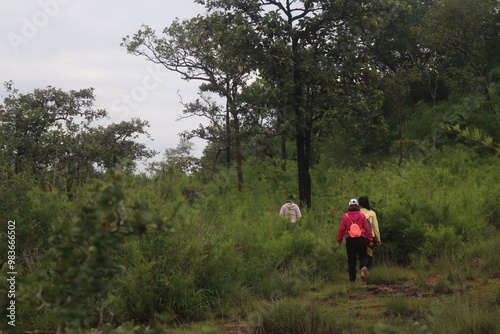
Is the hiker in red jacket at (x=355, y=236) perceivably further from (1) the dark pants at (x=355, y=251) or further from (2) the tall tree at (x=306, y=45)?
(2) the tall tree at (x=306, y=45)

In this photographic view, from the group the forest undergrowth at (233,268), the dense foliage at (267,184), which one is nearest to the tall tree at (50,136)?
the dense foliage at (267,184)

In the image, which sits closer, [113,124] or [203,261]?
[203,261]

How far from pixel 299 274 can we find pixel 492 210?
284 inches

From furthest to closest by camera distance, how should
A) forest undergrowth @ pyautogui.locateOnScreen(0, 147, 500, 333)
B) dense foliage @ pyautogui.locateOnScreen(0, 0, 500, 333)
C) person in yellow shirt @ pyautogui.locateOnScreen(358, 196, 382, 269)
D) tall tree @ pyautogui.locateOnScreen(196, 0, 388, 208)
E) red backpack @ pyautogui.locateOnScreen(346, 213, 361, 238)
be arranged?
tall tree @ pyautogui.locateOnScreen(196, 0, 388, 208), person in yellow shirt @ pyautogui.locateOnScreen(358, 196, 382, 269), red backpack @ pyautogui.locateOnScreen(346, 213, 361, 238), dense foliage @ pyautogui.locateOnScreen(0, 0, 500, 333), forest undergrowth @ pyautogui.locateOnScreen(0, 147, 500, 333)

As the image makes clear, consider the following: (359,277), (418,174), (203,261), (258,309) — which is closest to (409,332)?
(258,309)

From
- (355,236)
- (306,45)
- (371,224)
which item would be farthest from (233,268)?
(306,45)

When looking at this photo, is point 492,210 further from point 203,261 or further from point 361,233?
point 203,261

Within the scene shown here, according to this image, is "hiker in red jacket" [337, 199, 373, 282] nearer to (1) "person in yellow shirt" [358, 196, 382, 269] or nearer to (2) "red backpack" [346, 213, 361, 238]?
(2) "red backpack" [346, 213, 361, 238]

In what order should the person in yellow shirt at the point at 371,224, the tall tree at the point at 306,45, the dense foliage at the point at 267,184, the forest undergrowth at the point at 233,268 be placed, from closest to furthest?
the forest undergrowth at the point at 233,268 < the dense foliage at the point at 267,184 < the person in yellow shirt at the point at 371,224 < the tall tree at the point at 306,45

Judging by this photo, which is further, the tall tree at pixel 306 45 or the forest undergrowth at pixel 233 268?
the tall tree at pixel 306 45

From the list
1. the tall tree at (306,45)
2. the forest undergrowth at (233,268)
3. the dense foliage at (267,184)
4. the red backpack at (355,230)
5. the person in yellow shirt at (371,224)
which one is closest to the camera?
the forest undergrowth at (233,268)

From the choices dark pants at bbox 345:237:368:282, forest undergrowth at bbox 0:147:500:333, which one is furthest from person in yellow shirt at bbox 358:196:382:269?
forest undergrowth at bbox 0:147:500:333

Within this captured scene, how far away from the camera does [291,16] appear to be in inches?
757

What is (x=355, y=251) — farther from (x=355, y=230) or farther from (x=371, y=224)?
(x=371, y=224)
